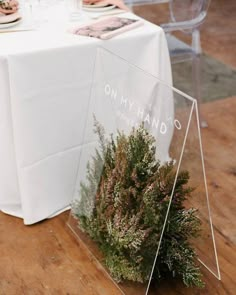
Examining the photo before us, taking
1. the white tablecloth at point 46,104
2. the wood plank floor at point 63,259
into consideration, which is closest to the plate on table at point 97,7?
the white tablecloth at point 46,104

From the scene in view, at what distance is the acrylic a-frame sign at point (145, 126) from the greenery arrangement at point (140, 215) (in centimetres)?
2

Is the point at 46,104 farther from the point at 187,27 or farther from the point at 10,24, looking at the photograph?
the point at 187,27

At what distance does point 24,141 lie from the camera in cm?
152

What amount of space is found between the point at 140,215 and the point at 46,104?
0.47 meters

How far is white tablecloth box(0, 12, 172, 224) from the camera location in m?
1.45

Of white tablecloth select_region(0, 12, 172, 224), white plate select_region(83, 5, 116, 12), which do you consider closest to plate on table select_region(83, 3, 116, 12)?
white plate select_region(83, 5, 116, 12)

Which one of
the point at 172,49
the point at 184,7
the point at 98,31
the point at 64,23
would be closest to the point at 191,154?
the point at 98,31

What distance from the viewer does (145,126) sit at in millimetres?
1352

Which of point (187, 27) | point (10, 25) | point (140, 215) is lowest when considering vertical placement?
point (140, 215)

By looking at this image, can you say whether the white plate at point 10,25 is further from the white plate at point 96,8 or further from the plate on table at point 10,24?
the white plate at point 96,8

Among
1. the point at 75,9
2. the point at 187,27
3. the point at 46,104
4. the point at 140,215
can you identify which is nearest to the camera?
the point at 140,215

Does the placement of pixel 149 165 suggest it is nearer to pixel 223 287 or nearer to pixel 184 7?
pixel 223 287

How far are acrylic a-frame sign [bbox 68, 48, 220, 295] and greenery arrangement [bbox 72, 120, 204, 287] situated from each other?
0.08ft

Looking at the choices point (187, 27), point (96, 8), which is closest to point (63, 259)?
point (96, 8)
